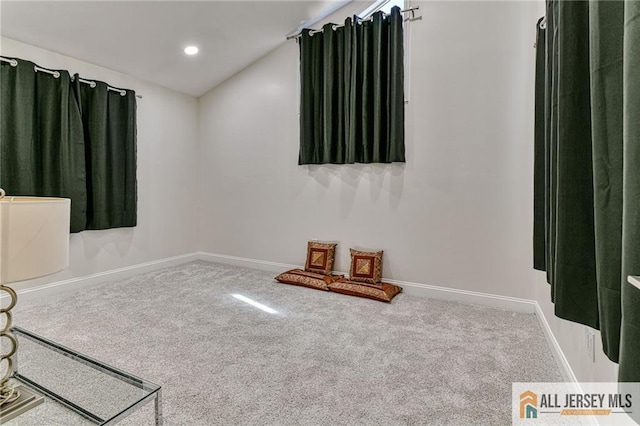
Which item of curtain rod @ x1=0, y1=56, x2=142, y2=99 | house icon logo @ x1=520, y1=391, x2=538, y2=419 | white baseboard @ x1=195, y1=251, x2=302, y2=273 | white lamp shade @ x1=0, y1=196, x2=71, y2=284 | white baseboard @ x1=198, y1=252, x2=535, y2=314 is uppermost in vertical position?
curtain rod @ x1=0, y1=56, x2=142, y2=99

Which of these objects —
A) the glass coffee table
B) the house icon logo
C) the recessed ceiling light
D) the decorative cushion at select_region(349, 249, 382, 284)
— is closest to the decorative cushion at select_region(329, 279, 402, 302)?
the decorative cushion at select_region(349, 249, 382, 284)

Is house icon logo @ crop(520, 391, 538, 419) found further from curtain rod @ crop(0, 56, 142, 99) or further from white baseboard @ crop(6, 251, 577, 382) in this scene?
curtain rod @ crop(0, 56, 142, 99)

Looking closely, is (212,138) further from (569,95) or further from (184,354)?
(569,95)

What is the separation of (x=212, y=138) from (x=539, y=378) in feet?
14.8

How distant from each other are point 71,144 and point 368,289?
11.0 feet

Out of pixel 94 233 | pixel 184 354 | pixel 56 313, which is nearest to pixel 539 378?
pixel 184 354

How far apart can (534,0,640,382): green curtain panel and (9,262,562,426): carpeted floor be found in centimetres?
85

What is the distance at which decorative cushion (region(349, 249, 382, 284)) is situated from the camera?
3.42 metres

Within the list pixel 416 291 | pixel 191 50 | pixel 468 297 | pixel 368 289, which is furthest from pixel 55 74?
pixel 468 297

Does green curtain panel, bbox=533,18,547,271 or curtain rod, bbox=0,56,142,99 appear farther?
curtain rod, bbox=0,56,142,99

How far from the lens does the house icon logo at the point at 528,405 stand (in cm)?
156

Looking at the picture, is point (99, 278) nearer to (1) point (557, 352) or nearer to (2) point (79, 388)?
(2) point (79, 388)

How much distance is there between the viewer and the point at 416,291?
3.34m

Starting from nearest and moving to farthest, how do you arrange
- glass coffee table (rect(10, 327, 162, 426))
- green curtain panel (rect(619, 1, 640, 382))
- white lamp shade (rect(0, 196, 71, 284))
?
1. green curtain panel (rect(619, 1, 640, 382))
2. white lamp shade (rect(0, 196, 71, 284))
3. glass coffee table (rect(10, 327, 162, 426))
